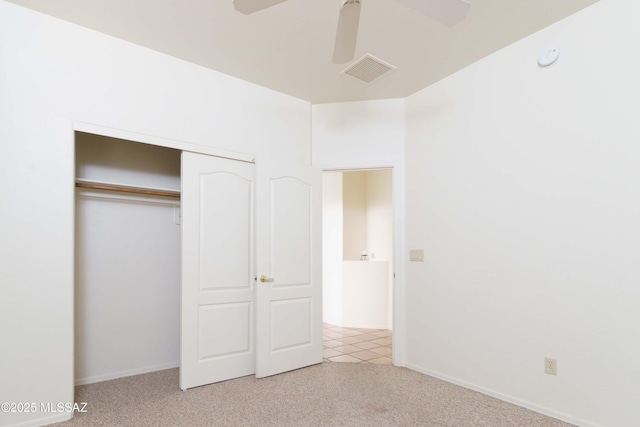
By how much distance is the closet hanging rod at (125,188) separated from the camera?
2922 millimetres

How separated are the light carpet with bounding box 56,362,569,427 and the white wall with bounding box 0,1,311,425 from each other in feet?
1.49

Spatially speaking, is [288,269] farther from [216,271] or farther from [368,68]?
[368,68]

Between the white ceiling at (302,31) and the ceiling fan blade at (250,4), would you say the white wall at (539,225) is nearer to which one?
the white ceiling at (302,31)

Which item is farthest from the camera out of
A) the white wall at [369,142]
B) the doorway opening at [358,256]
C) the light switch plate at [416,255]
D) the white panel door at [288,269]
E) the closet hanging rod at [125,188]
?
the doorway opening at [358,256]

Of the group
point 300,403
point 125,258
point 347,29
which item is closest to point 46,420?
point 125,258

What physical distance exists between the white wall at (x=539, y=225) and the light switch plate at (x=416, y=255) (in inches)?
3.2

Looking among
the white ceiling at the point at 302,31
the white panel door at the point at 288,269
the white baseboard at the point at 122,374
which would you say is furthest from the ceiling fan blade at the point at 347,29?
the white baseboard at the point at 122,374

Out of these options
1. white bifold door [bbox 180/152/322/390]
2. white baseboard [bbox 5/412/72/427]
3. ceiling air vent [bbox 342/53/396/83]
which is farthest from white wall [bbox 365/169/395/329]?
white baseboard [bbox 5/412/72/427]

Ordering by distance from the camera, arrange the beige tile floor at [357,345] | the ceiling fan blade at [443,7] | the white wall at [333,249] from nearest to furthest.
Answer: the ceiling fan blade at [443,7]
the beige tile floor at [357,345]
the white wall at [333,249]

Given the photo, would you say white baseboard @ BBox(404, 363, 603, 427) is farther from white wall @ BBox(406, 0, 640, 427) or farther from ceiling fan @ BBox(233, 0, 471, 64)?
ceiling fan @ BBox(233, 0, 471, 64)

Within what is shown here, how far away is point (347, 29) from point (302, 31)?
103 cm

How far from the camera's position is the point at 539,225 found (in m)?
2.54

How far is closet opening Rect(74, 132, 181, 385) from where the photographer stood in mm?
3023

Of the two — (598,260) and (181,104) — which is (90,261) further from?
(598,260)
